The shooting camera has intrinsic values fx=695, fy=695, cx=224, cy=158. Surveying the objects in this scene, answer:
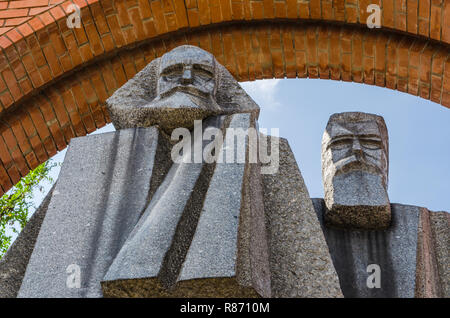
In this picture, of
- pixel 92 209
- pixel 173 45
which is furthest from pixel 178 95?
pixel 173 45

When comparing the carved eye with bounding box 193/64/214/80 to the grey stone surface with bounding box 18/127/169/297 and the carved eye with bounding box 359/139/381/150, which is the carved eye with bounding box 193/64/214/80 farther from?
the carved eye with bounding box 359/139/381/150

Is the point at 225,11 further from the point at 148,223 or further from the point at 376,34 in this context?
the point at 148,223

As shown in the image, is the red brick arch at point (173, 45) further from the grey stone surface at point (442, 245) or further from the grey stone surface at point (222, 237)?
the grey stone surface at point (222, 237)

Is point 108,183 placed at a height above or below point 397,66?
below

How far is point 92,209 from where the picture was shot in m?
2.60

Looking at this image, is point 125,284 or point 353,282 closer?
point 125,284

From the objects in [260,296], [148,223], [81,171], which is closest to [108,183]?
[81,171]

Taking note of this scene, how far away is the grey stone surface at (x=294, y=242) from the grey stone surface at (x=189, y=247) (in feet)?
0.36

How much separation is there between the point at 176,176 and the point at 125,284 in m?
0.64

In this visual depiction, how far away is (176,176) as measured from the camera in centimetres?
264

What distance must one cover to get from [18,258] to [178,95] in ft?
3.26

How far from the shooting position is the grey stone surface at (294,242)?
2.28 metres

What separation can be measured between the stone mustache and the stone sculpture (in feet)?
1.58

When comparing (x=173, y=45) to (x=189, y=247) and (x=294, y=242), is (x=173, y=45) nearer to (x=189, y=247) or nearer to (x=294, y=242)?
(x=294, y=242)
